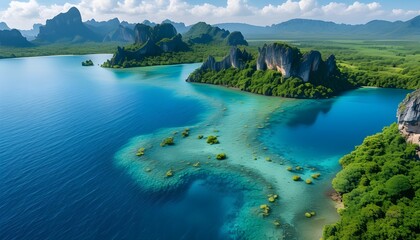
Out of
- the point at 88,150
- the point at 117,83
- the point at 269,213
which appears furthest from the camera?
the point at 117,83

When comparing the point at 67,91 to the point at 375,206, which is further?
the point at 67,91

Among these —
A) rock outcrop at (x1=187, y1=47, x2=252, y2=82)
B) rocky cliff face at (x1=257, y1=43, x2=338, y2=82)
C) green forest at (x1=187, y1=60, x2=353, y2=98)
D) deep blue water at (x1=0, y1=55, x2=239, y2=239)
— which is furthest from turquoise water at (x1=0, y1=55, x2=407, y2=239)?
rock outcrop at (x1=187, y1=47, x2=252, y2=82)

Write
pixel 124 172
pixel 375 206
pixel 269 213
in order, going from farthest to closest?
pixel 124 172 → pixel 269 213 → pixel 375 206

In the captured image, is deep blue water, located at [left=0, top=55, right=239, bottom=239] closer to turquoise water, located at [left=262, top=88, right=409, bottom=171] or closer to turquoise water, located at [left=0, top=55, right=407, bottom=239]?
turquoise water, located at [left=0, top=55, right=407, bottom=239]

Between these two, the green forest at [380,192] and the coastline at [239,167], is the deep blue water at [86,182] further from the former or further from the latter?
the green forest at [380,192]

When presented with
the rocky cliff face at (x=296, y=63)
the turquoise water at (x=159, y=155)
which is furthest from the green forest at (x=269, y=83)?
the turquoise water at (x=159, y=155)

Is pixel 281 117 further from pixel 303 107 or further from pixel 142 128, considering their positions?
pixel 142 128

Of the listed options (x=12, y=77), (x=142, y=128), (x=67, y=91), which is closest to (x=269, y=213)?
(x=142, y=128)
